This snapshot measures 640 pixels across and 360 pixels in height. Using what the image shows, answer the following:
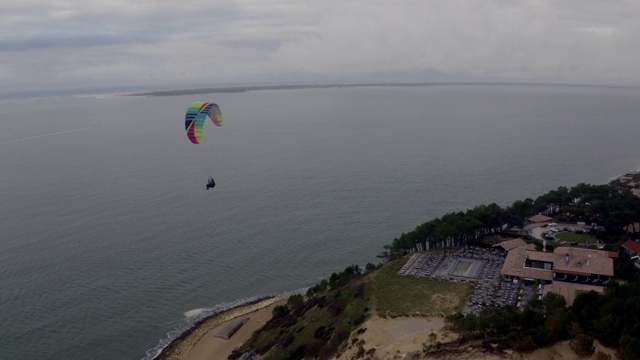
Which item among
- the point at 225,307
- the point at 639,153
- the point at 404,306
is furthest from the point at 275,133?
the point at 404,306

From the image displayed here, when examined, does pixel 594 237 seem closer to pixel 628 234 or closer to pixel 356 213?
pixel 628 234

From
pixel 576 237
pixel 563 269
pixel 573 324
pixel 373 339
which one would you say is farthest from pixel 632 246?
pixel 373 339

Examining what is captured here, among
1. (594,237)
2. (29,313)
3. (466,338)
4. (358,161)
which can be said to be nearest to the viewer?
Result: (466,338)

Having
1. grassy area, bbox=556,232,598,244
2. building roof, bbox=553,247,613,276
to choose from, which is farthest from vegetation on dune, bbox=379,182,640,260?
building roof, bbox=553,247,613,276

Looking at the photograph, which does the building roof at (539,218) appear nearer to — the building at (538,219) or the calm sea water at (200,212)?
the building at (538,219)

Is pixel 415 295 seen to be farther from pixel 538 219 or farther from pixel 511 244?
pixel 538 219
